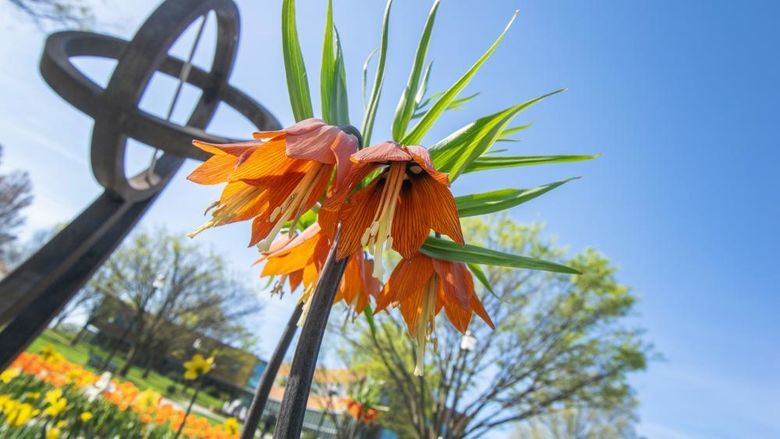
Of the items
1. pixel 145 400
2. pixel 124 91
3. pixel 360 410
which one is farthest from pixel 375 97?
pixel 360 410

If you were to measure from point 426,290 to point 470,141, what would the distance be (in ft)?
1.01

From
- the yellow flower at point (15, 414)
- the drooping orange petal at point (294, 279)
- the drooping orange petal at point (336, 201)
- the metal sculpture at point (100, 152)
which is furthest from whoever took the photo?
the metal sculpture at point (100, 152)

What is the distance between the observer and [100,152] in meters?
3.49

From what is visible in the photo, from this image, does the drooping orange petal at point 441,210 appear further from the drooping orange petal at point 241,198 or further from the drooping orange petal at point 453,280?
the drooping orange petal at point 241,198

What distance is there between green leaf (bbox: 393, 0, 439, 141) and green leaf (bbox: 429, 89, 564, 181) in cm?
10

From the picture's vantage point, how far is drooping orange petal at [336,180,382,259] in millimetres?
685

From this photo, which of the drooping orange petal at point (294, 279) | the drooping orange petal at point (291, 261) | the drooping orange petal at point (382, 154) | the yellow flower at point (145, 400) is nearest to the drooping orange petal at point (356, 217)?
the drooping orange petal at point (382, 154)

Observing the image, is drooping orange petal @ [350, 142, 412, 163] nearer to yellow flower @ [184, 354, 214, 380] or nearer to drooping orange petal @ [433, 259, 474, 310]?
drooping orange petal @ [433, 259, 474, 310]

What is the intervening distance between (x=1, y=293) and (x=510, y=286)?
1010 centimetres

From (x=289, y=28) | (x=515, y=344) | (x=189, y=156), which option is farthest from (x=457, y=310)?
(x=515, y=344)

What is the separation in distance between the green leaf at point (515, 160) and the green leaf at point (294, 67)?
0.35 m

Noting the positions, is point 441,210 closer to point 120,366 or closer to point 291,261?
point 291,261

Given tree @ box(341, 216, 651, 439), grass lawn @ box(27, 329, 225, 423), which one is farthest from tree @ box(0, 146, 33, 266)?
tree @ box(341, 216, 651, 439)

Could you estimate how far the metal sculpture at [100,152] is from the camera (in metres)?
3.04
